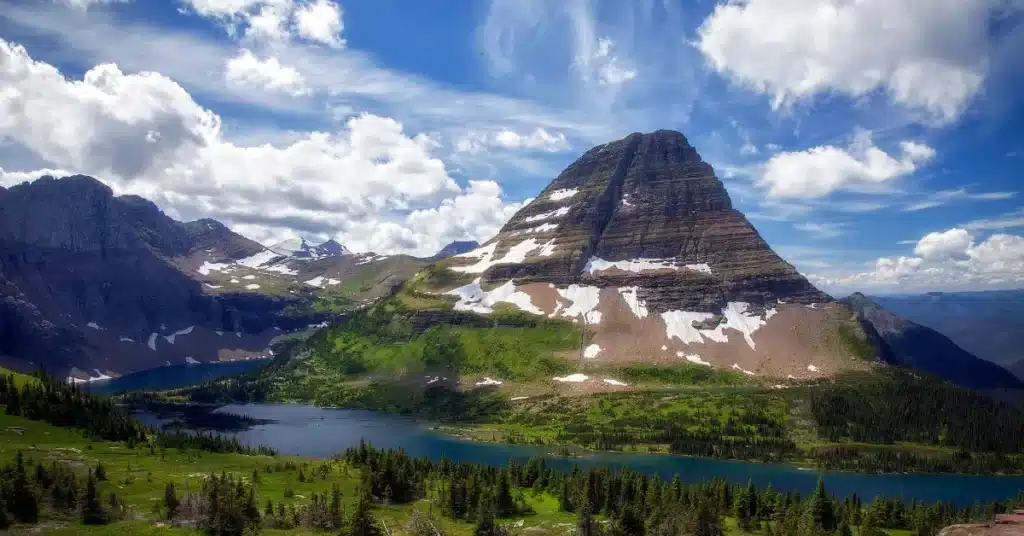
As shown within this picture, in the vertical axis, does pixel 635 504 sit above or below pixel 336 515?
below

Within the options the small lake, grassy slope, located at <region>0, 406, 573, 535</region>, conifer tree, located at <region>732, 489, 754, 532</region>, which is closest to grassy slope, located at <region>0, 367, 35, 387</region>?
grassy slope, located at <region>0, 406, 573, 535</region>

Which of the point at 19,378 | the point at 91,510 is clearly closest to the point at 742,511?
the point at 91,510

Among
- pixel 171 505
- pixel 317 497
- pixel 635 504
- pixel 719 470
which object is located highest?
pixel 171 505

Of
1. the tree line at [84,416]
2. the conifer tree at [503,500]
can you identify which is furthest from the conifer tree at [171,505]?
the tree line at [84,416]

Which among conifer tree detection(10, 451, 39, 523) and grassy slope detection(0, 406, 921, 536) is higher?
conifer tree detection(10, 451, 39, 523)

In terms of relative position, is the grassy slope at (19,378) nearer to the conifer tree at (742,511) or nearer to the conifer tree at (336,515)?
the conifer tree at (336,515)

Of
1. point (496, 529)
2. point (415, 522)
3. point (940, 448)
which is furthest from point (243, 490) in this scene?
point (940, 448)

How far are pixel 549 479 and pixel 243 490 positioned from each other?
6135 centimetres

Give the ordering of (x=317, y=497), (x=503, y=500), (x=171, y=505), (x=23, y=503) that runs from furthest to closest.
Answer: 1. (x=503, y=500)
2. (x=317, y=497)
3. (x=171, y=505)
4. (x=23, y=503)

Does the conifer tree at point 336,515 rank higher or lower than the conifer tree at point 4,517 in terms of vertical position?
lower

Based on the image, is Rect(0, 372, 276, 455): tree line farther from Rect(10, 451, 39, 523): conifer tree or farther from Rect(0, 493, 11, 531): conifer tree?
Rect(0, 493, 11, 531): conifer tree

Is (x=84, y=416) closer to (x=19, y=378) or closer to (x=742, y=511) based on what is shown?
(x=19, y=378)

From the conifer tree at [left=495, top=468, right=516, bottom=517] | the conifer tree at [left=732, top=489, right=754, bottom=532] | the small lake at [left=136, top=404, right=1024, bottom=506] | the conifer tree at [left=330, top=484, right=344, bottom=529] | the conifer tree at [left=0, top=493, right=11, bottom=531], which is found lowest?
the small lake at [left=136, top=404, right=1024, bottom=506]

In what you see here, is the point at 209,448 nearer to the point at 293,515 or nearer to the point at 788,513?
the point at 293,515
